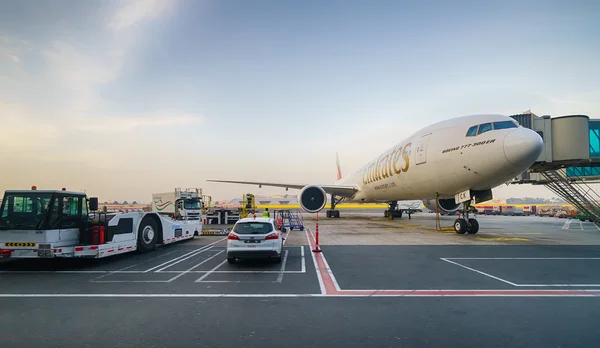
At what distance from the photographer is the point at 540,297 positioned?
670cm

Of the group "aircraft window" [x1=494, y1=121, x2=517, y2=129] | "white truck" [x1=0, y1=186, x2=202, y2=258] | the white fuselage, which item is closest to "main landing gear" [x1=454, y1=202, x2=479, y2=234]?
the white fuselage

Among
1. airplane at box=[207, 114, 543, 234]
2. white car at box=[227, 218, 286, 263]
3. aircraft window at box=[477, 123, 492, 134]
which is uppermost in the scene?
aircraft window at box=[477, 123, 492, 134]

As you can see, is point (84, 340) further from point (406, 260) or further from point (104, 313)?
point (406, 260)

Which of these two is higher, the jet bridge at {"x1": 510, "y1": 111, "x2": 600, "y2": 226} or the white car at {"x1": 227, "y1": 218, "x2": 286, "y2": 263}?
the jet bridge at {"x1": 510, "y1": 111, "x2": 600, "y2": 226}

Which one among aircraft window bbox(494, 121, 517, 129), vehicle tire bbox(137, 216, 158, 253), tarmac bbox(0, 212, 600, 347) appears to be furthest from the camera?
aircraft window bbox(494, 121, 517, 129)

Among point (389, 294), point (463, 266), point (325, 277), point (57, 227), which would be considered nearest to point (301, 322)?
point (389, 294)

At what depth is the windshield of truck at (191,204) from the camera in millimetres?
23630

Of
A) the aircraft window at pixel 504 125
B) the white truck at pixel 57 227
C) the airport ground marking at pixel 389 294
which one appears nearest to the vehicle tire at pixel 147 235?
the white truck at pixel 57 227

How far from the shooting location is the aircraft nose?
13.4 m

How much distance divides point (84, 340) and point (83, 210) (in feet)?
25.5

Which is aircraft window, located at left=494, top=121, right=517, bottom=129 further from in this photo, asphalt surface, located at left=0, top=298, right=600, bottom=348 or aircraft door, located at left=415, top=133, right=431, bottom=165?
asphalt surface, located at left=0, top=298, right=600, bottom=348

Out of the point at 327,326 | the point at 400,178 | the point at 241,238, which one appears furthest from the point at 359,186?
the point at 327,326

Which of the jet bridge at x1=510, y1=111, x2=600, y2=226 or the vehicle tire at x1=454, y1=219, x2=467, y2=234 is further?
the jet bridge at x1=510, y1=111, x2=600, y2=226

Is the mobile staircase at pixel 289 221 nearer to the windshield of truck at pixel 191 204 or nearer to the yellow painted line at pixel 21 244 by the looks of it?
the windshield of truck at pixel 191 204
